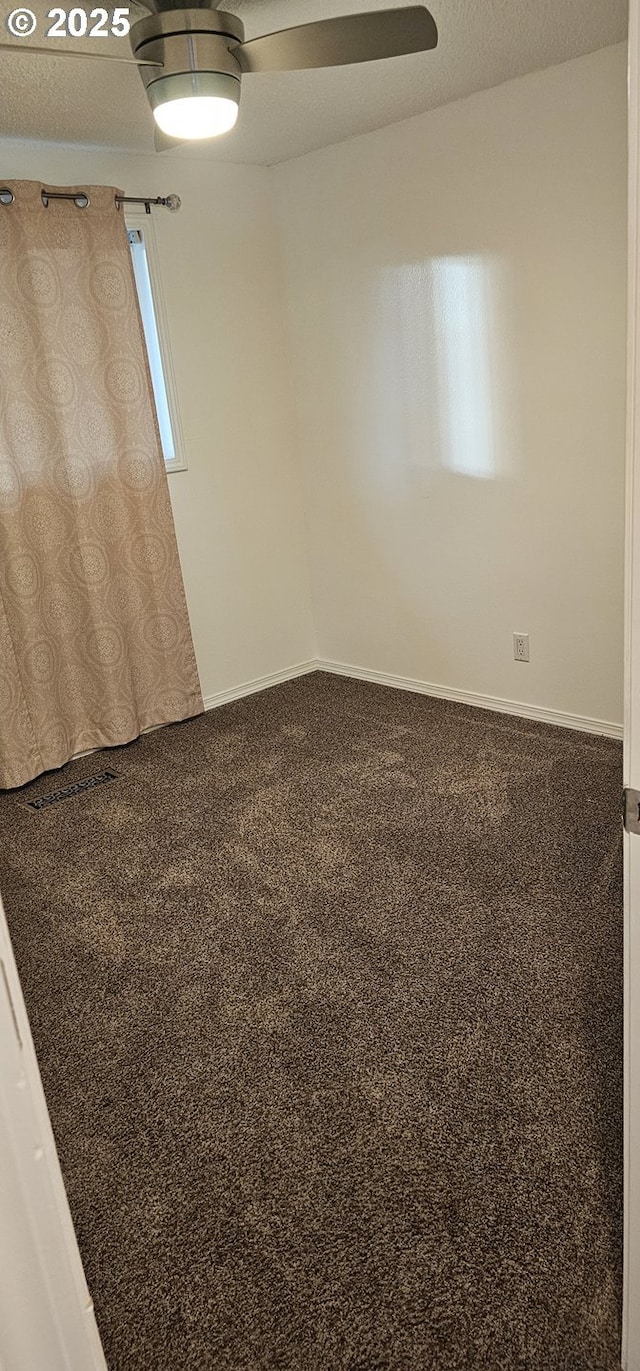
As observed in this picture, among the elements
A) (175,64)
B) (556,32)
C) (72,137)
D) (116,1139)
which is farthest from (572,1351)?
(72,137)

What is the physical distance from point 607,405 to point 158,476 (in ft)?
5.78

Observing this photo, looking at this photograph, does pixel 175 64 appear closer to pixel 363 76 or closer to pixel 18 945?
pixel 363 76

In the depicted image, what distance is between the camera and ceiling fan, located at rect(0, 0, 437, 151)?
7.00ft

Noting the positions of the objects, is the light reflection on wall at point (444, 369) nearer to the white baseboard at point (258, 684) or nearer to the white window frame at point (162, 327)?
the white window frame at point (162, 327)

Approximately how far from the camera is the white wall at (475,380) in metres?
3.19

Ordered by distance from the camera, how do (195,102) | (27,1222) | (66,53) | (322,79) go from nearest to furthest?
(27,1222) → (66,53) → (195,102) → (322,79)

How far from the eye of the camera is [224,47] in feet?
7.36

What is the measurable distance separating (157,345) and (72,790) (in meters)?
1.84

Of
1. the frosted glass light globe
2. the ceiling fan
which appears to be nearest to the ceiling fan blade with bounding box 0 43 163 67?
the ceiling fan

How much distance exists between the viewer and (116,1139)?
193 centimetres

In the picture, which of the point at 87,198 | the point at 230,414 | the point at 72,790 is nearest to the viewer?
the point at 87,198

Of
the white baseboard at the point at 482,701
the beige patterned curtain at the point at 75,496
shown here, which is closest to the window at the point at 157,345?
the beige patterned curtain at the point at 75,496

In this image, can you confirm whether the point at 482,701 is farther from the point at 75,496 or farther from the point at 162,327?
the point at 162,327

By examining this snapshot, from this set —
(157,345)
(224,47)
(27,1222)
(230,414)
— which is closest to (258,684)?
(230,414)
